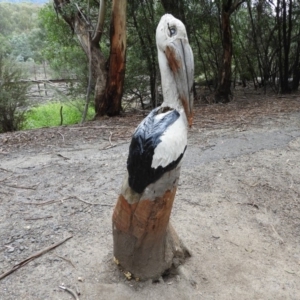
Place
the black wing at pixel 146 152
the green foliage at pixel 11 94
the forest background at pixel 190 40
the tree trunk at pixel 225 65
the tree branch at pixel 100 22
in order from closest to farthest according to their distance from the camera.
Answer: the black wing at pixel 146 152 → the tree branch at pixel 100 22 → the green foliage at pixel 11 94 → the forest background at pixel 190 40 → the tree trunk at pixel 225 65

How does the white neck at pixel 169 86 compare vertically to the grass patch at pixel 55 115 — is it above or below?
above

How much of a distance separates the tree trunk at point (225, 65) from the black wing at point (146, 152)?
300 inches

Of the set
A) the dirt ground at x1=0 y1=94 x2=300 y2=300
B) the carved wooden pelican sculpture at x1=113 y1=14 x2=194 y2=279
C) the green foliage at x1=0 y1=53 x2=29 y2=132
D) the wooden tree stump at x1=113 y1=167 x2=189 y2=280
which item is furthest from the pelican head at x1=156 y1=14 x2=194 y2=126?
the green foliage at x1=0 y1=53 x2=29 y2=132

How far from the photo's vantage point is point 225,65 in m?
9.52

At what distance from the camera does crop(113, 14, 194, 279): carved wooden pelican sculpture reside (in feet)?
6.83

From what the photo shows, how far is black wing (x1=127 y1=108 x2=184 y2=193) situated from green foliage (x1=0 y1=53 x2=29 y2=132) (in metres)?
6.73

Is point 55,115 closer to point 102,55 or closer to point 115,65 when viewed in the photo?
point 102,55

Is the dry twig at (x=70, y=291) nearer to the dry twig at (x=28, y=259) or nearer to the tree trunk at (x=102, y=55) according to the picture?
the dry twig at (x=28, y=259)

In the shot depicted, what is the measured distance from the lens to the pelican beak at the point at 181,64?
2131 mm

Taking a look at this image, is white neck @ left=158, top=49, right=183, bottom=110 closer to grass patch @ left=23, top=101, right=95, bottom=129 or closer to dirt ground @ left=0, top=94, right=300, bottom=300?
dirt ground @ left=0, top=94, right=300, bottom=300

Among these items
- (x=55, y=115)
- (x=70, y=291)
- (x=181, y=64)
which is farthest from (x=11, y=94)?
(x=181, y=64)

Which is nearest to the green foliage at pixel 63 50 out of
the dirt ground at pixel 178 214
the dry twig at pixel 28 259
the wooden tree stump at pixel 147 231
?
the dirt ground at pixel 178 214

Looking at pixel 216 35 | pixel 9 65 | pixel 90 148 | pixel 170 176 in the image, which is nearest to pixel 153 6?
pixel 216 35

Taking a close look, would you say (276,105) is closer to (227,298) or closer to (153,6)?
(153,6)
